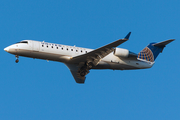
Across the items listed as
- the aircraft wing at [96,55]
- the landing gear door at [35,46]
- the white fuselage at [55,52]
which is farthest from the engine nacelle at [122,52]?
the landing gear door at [35,46]

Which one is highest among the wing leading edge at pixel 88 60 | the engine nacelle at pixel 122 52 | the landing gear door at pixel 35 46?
the landing gear door at pixel 35 46

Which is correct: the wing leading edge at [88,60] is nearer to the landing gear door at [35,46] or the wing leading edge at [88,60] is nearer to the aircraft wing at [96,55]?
the aircraft wing at [96,55]

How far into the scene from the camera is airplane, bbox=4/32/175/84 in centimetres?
2212

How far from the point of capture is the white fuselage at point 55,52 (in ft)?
72.7

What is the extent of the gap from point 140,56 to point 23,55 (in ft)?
36.3

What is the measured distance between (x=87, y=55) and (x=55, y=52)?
2.75m

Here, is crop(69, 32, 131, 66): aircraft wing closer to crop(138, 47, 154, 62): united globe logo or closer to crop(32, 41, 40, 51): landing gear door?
crop(32, 41, 40, 51): landing gear door

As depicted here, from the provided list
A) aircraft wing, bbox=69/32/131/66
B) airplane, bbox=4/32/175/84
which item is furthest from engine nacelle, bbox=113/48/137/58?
aircraft wing, bbox=69/32/131/66

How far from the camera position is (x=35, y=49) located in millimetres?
22266

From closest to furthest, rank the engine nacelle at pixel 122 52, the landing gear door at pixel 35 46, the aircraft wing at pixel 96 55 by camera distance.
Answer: the aircraft wing at pixel 96 55
the landing gear door at pixel 35 46
the engine nacelle at pixel 122 52

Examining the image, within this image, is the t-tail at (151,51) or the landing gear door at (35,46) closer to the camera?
the landing gear door at (35,46)

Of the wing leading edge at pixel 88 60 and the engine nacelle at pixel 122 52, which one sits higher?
the engine nacelle at pixel 122 52

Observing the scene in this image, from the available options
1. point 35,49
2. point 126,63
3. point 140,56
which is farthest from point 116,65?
point 35,49

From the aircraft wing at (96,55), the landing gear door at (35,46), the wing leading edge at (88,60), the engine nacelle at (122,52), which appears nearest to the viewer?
the wing leading edge at (88,60)
